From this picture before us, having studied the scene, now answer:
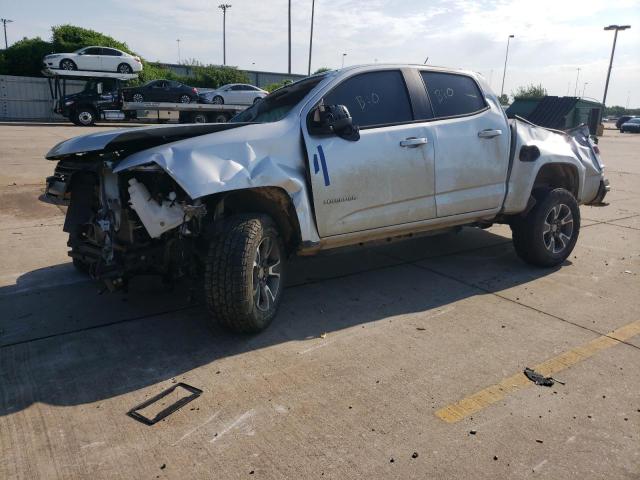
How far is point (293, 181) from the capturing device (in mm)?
3947

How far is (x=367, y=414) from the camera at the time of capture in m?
3.03

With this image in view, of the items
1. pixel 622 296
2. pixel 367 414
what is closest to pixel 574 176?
pixel 622 296

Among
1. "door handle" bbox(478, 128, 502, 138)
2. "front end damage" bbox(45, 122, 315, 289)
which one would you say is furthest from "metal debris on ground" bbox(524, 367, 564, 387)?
"door handle" bbox(478, 128, 502, 138)

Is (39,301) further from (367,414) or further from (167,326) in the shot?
(367,414)

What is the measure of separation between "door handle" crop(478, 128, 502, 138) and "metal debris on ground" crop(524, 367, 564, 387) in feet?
7.60

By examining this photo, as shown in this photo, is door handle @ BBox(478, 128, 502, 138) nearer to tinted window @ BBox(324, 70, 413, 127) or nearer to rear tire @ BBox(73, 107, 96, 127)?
tinted window @ BBox(324, 70, 413, 127)

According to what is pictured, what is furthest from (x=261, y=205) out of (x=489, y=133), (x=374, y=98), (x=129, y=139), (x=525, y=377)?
(x=489, y=133)

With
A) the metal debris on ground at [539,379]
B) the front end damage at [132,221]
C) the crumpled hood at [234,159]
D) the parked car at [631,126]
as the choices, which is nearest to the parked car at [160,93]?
the front end damage at [132,221]

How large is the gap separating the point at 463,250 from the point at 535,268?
90 cm

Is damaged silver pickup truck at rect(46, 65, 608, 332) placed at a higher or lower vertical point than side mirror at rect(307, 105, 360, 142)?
lower

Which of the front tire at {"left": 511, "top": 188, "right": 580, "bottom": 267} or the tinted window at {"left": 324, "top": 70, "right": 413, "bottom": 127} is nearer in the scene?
the tinted window at {"left": 324, "top": 70, "right": 413, "bottom": 127}

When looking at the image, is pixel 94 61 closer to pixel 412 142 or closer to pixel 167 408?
pixel 412 142

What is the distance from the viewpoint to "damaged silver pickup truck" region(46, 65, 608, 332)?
365cm

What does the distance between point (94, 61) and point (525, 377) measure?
94.7 ft
